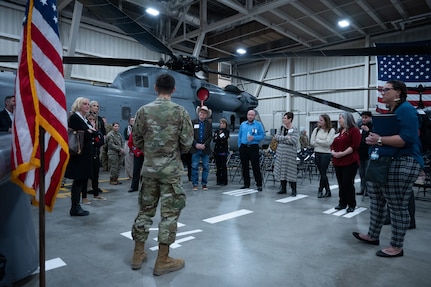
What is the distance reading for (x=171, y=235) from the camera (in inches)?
96.9

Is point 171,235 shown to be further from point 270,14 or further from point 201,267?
point 270,14

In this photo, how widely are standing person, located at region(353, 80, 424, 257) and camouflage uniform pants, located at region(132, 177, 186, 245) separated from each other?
1.87 m

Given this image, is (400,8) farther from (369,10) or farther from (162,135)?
(162,135)

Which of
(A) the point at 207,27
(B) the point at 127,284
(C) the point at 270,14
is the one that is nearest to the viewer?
(B) the point at 127,284

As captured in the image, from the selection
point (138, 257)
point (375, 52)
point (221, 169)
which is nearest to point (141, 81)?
point (221, 169)

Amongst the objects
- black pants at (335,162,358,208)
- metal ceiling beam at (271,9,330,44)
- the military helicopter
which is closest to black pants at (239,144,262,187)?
the military helicopter

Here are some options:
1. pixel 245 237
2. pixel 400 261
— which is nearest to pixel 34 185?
pixel 245 237

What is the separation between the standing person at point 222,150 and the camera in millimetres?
6750

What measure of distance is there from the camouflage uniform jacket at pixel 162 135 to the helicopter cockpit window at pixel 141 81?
6.89m

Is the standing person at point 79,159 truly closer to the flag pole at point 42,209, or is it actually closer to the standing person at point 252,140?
the flag pole at point 42,209

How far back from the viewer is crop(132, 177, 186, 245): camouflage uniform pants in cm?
246

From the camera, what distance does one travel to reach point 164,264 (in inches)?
96.0

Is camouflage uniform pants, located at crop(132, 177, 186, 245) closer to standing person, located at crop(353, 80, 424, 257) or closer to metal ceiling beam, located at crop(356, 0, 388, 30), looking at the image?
standing person, located at crop(353, 80, 424, 257)

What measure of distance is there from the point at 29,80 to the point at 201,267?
191 cm
